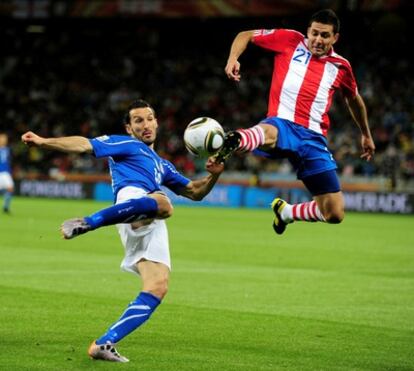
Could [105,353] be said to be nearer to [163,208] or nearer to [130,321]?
[130,321]

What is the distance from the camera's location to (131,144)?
810 centimetres

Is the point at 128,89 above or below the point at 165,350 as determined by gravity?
above

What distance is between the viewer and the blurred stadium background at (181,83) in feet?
107

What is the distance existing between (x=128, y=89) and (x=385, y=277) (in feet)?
99.5

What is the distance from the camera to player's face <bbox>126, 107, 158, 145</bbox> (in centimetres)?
818

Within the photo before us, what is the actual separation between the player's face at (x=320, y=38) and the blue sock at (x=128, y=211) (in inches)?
107

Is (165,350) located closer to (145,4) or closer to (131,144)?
(131,144)

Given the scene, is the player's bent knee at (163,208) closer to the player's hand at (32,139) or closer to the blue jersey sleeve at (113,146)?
the blue jersey sleeve at (113,146)

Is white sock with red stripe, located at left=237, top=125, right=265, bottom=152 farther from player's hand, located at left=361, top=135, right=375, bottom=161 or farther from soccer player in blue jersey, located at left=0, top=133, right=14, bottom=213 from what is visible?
soccer player in blue jersey, located at left=0, top=133, right=14, bottom=213

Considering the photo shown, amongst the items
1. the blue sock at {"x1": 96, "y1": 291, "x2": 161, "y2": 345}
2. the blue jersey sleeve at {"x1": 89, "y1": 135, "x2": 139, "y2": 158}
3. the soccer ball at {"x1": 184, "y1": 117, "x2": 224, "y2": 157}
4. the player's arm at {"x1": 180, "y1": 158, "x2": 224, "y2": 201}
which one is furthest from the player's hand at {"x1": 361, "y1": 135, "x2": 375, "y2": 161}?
the blue sock at {"x1": 96, "y1": 291, "x2": 161, "y2": 345}

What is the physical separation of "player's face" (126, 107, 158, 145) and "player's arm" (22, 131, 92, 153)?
2.01 feet

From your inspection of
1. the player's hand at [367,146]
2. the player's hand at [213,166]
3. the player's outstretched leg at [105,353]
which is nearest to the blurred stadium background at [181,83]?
the player's hand at [367,146]

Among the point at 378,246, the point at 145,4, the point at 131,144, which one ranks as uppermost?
the point at 145,4

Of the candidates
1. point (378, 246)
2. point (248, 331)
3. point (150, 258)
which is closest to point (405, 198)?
point (378, 246)
